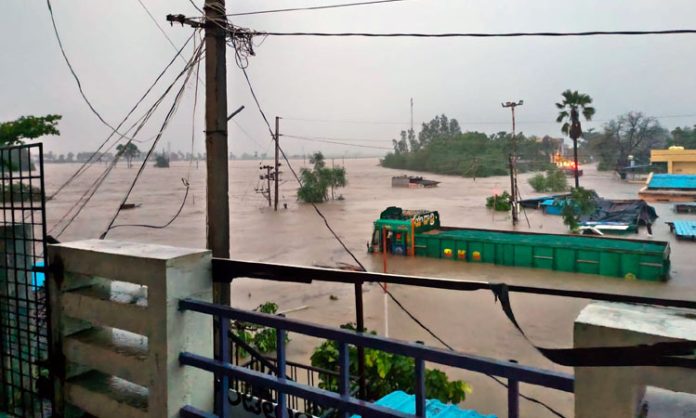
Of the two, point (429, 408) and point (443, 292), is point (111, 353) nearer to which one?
point (429, 408)

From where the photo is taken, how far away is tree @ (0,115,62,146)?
60.7 feet

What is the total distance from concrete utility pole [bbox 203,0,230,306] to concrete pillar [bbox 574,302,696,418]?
4.14 meters

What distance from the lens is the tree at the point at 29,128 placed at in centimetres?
1850

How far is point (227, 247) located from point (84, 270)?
3.42 metres

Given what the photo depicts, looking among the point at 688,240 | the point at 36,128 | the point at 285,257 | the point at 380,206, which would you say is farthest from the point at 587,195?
the point at 36,128

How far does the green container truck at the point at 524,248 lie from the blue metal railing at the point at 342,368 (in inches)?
468

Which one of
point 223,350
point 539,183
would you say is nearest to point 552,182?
point 539,183

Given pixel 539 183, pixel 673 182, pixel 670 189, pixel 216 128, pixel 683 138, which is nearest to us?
pixel 216 128

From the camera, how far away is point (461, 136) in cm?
8281

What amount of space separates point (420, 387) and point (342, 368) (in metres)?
0.26

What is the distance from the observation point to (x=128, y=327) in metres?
1.89

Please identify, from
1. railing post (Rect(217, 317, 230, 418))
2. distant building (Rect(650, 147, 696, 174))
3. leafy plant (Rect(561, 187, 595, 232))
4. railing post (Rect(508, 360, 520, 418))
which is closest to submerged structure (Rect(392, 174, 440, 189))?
distant building (Rect(650, 147, 696, 174))

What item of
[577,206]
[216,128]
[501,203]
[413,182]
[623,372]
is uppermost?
[216,128]

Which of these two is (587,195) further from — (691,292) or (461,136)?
(461,136)
